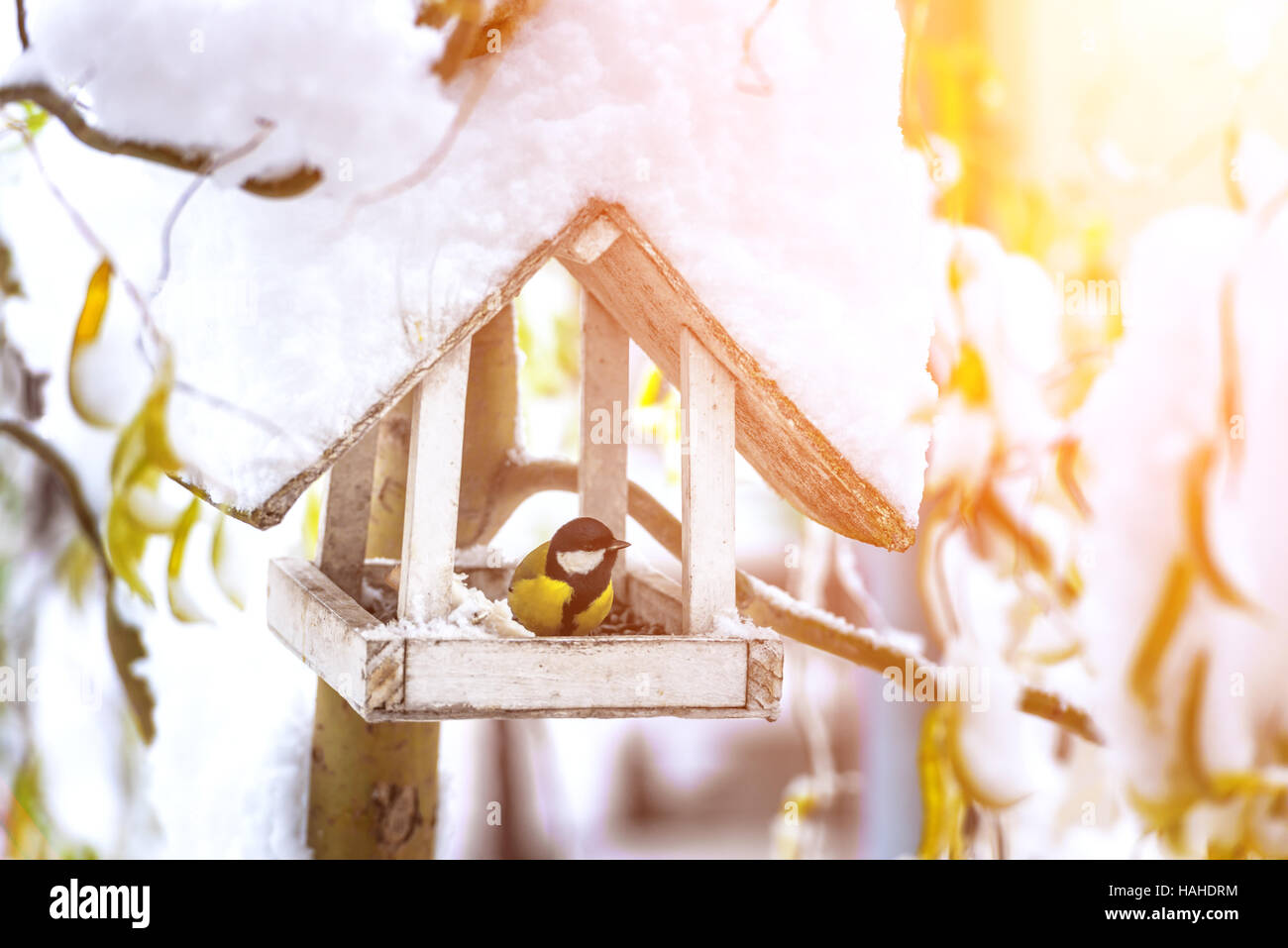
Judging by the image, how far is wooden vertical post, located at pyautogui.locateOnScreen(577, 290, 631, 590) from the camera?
1171mm

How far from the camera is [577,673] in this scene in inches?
30.7

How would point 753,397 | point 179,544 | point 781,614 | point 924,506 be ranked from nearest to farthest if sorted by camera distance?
point 753,397 → point 179,544 → point 781,614 → point 924,506

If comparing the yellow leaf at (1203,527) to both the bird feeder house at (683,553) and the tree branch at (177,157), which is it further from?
the tree branch at (177,157)

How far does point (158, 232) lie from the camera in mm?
901

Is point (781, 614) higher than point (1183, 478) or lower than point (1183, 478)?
lower

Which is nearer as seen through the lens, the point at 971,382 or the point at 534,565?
the point at 534,565

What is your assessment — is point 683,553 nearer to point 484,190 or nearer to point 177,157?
point 484,190

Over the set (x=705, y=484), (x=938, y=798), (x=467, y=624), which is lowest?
(x=938, y=798)

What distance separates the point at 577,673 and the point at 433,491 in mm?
183

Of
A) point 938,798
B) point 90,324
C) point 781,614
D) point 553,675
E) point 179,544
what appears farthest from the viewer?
point 938,798

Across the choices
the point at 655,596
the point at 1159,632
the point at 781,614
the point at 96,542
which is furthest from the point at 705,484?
the point at 1159,632

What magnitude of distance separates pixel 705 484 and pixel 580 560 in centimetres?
15

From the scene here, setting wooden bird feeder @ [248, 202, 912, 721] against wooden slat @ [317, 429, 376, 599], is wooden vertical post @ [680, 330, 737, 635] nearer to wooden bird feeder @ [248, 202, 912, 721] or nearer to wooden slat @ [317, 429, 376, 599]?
wooden bird feeder @ [248, 202, 912, 721]

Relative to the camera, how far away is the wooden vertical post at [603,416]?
Result: 3.84ft
